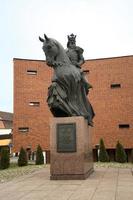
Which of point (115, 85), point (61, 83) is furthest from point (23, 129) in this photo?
point (61, 83)

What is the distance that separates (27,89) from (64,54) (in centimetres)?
1710

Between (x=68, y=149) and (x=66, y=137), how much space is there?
0.30m

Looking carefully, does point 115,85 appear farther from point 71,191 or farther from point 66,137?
point 71,191

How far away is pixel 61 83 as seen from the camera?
971 cm

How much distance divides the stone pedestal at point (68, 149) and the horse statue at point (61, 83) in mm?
402

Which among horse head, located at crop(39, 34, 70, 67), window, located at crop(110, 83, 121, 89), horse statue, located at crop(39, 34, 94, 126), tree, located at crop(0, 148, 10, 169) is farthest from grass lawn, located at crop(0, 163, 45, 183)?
window, located at crop(110, 83, 121, 89)

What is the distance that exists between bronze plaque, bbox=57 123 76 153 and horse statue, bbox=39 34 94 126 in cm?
47

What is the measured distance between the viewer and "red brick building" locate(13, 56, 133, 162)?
25.6 m

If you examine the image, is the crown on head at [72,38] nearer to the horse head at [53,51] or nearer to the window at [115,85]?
the horse head at [53,51]

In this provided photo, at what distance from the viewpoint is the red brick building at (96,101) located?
25.6 m

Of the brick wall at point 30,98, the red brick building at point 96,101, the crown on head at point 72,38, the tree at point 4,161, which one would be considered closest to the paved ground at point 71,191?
the crown on head at point 72,38

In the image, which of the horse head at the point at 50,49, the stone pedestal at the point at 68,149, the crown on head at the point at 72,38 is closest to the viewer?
the stone pedestal at the point at 68,149

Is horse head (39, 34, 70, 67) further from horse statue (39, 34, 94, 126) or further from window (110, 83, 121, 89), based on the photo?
window (110, 83, 121, 89)

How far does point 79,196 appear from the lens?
6.39m
